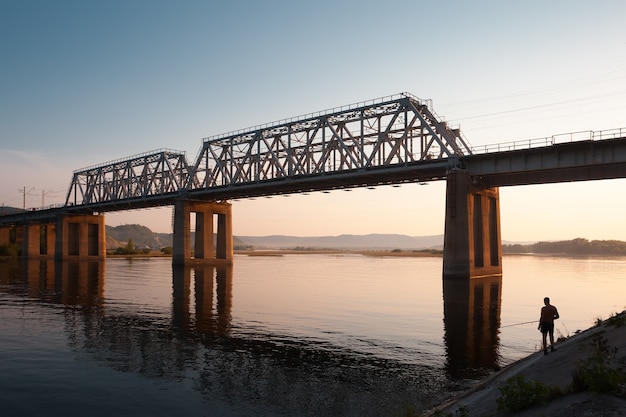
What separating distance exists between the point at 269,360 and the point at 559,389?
1327 cm

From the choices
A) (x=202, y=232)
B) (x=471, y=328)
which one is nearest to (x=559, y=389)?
(x=471, y=328)

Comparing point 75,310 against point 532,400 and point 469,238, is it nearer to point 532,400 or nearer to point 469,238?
point 532,400

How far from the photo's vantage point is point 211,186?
106312 millimetres

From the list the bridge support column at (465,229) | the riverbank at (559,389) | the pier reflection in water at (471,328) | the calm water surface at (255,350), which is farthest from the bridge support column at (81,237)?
the riverbank at (559,389)

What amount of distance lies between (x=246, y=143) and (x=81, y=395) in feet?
296

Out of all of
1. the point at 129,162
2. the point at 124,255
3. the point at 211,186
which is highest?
the point at 129,162

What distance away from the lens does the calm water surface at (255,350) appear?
1638 centimetres

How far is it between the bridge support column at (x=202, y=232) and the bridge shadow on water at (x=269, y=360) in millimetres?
59537

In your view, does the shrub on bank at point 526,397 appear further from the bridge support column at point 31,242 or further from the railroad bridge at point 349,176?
the bridge support column at point 31,242

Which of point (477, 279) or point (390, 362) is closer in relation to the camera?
point (390, 362)

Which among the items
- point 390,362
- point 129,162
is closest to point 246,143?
point 129,162

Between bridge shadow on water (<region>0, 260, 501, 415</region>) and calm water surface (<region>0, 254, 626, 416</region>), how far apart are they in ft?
0.24

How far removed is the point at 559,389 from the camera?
37.1 ft

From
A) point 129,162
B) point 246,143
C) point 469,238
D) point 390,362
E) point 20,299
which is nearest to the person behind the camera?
point 390,362
